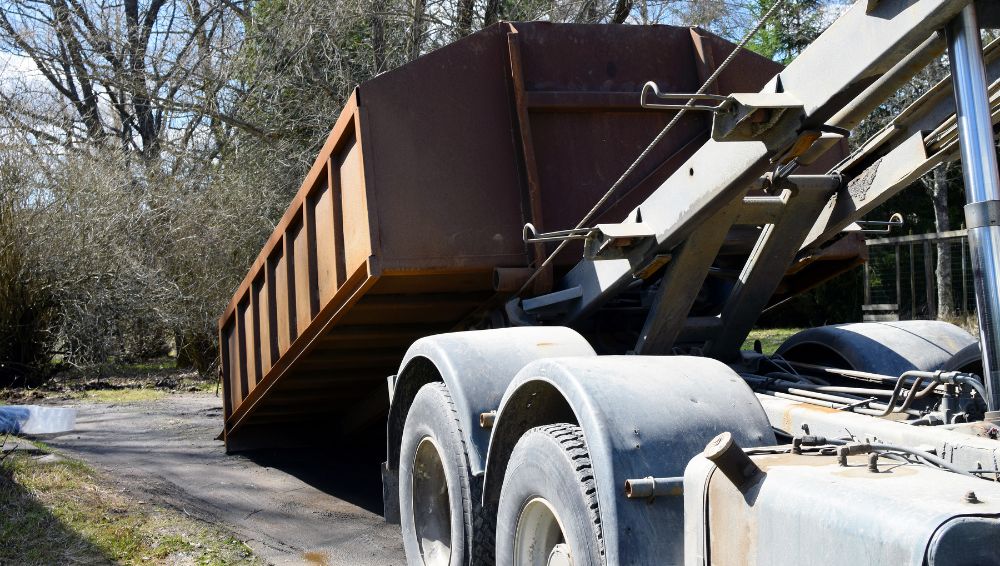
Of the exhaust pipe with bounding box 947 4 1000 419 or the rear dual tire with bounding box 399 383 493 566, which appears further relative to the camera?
the rear dual tire with bounding box 399 383 493 566

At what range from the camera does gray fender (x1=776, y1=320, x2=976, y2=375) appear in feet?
16.3

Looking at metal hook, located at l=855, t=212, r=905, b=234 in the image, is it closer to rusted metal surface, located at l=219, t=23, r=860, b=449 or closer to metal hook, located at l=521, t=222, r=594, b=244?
rusted metal surface, located at l=219, t=23, r=860, b=449

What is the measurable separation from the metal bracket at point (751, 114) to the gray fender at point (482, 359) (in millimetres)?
1010

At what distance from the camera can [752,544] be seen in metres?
2.43

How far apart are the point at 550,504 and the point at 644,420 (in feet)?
1.48

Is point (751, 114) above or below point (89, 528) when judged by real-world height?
above

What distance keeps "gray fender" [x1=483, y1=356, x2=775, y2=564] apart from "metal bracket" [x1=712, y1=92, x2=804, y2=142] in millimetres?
777

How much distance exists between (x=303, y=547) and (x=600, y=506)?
3.11m

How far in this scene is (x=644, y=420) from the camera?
2988 mm

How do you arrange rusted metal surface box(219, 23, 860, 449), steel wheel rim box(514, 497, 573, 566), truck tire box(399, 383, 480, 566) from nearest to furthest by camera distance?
steel wheel rim box(514, 497, 573, 566) < truck tire box(399, 383, 480, 566) < rusted metal surface box(219, 23, 860, 449)

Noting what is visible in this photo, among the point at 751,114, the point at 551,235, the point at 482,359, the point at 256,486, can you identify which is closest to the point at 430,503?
the point at 482,359

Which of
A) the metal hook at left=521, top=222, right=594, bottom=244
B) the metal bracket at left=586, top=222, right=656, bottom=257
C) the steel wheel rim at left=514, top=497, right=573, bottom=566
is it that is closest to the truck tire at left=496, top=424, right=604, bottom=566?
the steel wheel rim at left=514, top=497, right=573, bottom=566

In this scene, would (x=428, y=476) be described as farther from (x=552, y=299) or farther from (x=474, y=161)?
(x=474, y=161)

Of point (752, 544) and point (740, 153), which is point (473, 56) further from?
point (752, 544)
